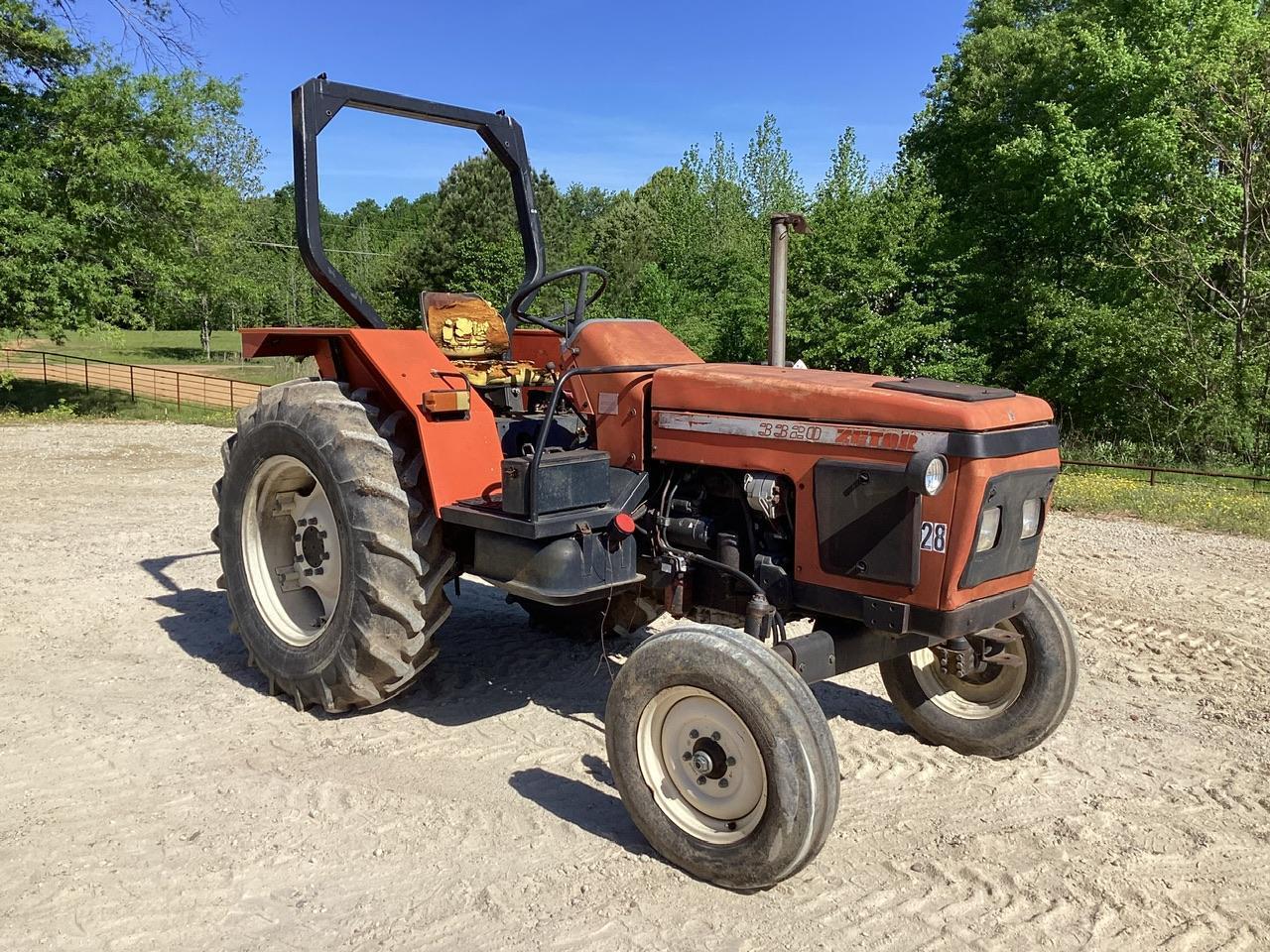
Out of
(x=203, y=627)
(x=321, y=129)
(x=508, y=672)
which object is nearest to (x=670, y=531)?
(x=508, y=672)

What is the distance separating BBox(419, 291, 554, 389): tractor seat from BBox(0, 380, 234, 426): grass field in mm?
13630

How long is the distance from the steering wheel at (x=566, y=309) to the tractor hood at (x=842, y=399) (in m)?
0.84

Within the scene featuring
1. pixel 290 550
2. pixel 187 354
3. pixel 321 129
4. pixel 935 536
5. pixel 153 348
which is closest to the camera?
pixel 935 536

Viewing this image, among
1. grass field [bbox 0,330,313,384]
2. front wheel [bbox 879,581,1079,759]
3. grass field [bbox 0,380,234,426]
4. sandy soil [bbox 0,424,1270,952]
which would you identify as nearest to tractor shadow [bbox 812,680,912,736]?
sandy soil [bbox 0,424,1270,952]

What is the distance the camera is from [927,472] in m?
3.04

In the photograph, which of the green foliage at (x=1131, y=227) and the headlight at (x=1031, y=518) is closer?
the headlight at (x=1031, y=518)

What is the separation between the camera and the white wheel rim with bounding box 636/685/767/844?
119 inches

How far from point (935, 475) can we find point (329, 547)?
2.73 metres

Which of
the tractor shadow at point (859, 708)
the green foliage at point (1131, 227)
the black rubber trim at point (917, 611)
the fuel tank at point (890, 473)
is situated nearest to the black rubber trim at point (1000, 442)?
the fuel tank at point (890, 473)

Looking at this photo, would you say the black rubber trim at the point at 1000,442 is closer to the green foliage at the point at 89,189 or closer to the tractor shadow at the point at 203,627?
the tractor shadow at the point at 203,627

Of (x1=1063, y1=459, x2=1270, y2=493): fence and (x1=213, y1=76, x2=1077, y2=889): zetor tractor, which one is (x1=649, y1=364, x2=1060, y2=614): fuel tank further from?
(x1=1063, y1=459, x2=1270, y2=493): fence

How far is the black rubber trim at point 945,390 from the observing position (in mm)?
3223

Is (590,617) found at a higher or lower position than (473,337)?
lower

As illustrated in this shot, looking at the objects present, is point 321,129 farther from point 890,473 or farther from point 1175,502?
point 1175,502
